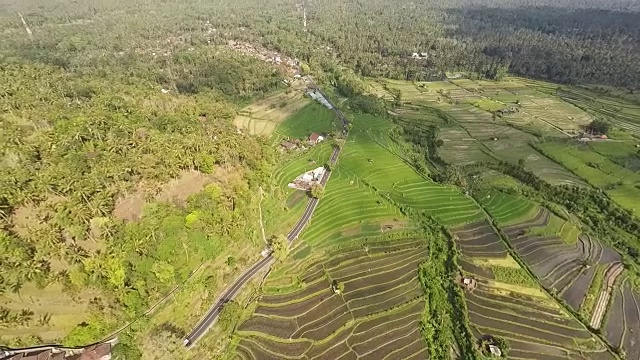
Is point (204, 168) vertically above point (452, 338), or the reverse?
point (204, 168)

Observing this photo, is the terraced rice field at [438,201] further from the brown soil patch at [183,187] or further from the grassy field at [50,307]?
the grassy field at [50,307]

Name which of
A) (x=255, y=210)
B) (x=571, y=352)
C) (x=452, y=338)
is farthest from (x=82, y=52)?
(x=571, y=352)

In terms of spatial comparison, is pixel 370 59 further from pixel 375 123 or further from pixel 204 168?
pixel 204 168

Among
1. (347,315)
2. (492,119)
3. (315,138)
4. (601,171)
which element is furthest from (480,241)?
(492,119)

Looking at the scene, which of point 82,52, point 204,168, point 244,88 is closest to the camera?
point 204,168

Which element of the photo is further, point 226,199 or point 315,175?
point 315,175

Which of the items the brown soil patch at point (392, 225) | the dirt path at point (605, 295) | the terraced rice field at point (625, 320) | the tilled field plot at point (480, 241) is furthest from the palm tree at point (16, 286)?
the terraced rice field at point (625, 320)

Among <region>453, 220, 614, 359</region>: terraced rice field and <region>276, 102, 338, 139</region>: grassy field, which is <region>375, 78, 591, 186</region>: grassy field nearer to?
<region>276, 102, 338, 139</region>: grassy field
